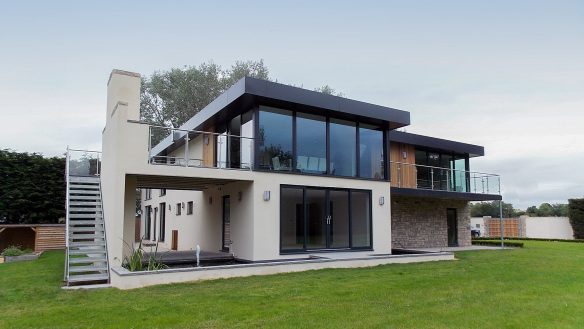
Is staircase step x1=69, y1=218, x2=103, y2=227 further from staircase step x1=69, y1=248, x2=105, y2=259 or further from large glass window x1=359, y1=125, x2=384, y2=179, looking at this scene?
large glass window x1=359, y1=125, x2=384, y2=179

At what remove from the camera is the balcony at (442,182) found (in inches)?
671

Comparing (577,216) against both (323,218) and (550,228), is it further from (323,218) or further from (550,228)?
(323,218)

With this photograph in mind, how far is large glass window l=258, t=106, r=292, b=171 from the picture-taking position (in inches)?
474

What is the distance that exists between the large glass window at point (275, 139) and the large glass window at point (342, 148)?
5.12ft

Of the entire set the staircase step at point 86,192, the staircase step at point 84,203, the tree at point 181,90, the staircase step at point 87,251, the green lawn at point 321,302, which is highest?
the tree at point 181,90

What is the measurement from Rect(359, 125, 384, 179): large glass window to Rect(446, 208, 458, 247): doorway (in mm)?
7325

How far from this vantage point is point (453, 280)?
9086 mm

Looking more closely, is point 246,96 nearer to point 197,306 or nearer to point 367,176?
point 367,176

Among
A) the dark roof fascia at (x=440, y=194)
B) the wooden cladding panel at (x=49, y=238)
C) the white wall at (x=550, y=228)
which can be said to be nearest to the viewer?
the dark roof fascia at (x=440, y=194)

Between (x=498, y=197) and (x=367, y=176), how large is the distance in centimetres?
912

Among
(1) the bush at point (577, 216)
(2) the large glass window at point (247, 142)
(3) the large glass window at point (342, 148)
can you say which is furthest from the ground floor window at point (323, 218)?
(1) the bush at point (577, 216)

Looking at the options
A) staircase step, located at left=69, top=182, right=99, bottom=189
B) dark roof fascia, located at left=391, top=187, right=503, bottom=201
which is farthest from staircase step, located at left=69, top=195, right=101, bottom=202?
dark roof fascia, located at left=391, top=187, right=503, bottom=201

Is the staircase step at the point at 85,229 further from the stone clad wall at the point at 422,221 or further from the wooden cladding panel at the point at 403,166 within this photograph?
the stone clad wall at the point at 422,221

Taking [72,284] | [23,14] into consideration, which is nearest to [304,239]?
[72,284]
